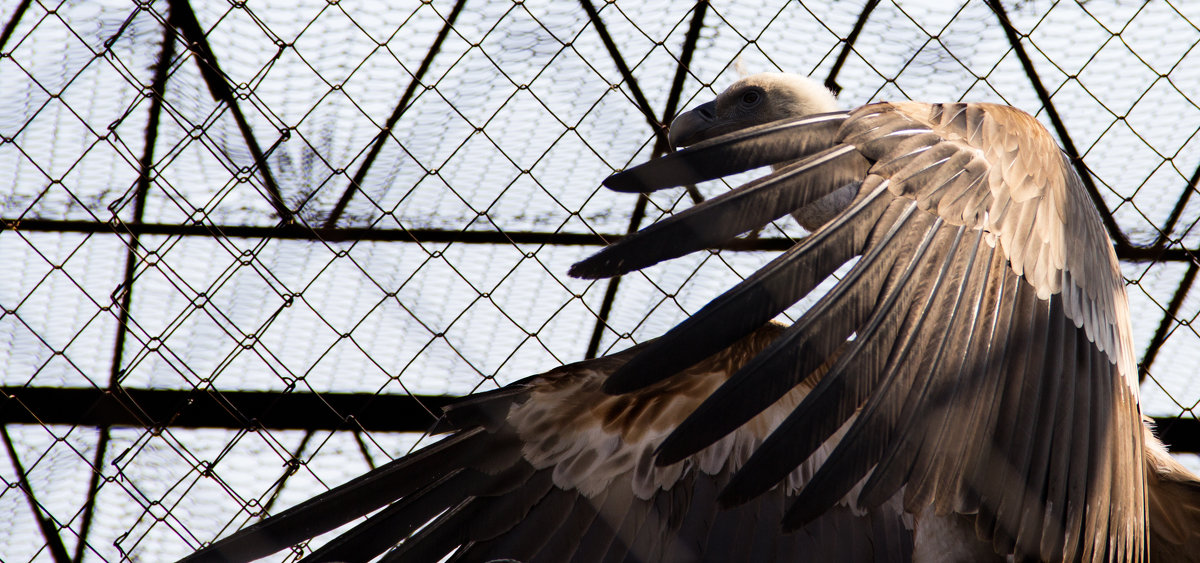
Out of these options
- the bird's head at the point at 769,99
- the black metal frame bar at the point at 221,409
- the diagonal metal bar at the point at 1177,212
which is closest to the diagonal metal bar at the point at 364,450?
the black metal frame bar at the point at 221,409

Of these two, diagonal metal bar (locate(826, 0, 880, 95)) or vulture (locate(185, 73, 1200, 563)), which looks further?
diagonal metal bar (locate(826, 0, 880, 95))

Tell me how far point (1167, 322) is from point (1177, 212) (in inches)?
10.2

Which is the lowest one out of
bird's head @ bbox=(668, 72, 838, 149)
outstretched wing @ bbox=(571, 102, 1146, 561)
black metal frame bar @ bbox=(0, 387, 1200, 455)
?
outstretched wing @ bbox=(571, 102, 1146, 561)

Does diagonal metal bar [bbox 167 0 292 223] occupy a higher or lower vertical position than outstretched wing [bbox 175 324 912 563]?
higher

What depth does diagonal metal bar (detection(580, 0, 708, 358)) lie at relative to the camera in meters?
2.35

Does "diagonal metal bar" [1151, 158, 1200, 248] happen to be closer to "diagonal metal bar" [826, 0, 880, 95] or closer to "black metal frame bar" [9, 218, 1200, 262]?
"black metal frame bar" [9, 218, 1200, 262]

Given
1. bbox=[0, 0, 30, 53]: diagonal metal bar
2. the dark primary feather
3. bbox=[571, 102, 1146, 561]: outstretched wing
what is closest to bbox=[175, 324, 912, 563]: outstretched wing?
bbox=[571, 102, 1146, 561]: outstretched wing

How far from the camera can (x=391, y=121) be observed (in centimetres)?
235

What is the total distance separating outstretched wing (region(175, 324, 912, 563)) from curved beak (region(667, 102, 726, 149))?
0.60 m

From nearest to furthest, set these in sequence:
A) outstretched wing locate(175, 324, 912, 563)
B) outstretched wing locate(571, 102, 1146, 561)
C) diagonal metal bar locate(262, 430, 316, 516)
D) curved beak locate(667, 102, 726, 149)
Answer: outstretched wing locate(571, 102, 1146, 561) → outstretched wing locate(175, 324, 912, 563) → diagonal metal bar locate(262, 430, 316, 516) → curved beak locate(667, 102, 726, 149)

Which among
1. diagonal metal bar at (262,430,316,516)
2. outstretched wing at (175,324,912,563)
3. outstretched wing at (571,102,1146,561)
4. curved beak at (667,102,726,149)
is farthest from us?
curved beak at (667,102,726,149)

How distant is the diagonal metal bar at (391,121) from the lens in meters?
2.33

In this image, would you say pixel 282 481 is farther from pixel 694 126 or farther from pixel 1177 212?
pixel 1177 212

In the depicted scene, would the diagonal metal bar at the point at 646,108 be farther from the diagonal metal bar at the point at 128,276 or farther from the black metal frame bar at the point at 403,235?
the diagonal metal bar at the point at 128,276
